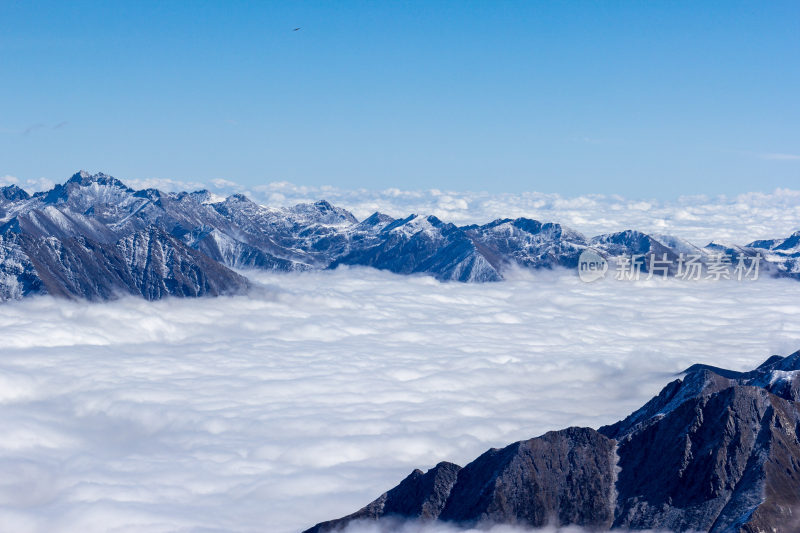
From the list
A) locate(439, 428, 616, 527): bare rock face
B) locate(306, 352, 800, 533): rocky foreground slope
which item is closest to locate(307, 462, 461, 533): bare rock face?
locate(306, 352, 800, 533): rocky foreground slope

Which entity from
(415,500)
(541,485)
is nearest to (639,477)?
(541,485)

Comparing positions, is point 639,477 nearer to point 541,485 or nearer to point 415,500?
point 541,485

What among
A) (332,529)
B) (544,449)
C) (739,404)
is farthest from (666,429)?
(332,529)

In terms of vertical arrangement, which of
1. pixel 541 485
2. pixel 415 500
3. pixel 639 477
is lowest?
pixel 415 500

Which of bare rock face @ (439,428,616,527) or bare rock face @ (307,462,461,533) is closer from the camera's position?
bare rock face @ (439,428,616,527)

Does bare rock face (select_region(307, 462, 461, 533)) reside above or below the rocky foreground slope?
below

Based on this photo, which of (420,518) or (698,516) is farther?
(420,518)

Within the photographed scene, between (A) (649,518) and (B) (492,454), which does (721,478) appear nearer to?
(A) (649,518)

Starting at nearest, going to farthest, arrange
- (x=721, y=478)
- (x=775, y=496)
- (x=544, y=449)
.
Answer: (x=775, y=496)
(x=721, y=478)
(x=544, y=449)

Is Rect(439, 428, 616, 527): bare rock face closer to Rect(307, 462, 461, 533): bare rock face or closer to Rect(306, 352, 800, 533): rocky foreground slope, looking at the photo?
Rect(306, 352, 800, 533): rocky foreground slope
